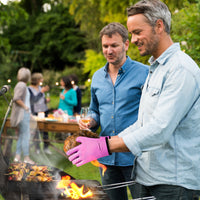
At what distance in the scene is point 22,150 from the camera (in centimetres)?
405

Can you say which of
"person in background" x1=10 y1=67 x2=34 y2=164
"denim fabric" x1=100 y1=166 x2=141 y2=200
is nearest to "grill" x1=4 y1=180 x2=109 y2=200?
"denim fabric" x1=100 y1=166 x2=141 y2=200

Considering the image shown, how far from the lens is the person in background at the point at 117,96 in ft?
8.25

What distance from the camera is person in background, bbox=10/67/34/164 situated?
3988 mm

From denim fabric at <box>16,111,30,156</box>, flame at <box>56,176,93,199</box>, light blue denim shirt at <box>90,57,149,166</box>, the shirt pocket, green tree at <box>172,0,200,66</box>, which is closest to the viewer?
the shirt pocket

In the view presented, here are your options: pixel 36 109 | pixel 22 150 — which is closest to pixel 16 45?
pixel 36 109

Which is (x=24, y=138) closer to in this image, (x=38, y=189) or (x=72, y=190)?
(x=38, y=189)

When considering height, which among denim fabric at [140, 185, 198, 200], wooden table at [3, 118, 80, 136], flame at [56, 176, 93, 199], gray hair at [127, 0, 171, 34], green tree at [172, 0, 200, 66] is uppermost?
green tree at [172, 0, 200, 66]

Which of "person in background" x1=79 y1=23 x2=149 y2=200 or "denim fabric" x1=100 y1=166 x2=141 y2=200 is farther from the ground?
"person in background" x1=79 y1=23 x2=149 y2=200

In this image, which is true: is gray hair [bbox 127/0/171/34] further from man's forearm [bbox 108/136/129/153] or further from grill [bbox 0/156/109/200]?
grill [bbox 0/156/109/200]

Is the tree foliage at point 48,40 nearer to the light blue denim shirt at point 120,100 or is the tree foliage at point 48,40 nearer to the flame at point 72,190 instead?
the light blue denim shirt at point 120,100

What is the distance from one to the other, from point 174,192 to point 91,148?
19.0 inches

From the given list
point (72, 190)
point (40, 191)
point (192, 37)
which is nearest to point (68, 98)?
point (192, 37)

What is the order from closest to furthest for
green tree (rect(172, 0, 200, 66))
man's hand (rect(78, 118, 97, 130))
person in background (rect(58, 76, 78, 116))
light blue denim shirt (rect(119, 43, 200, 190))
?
light blue denim shirt (rect(119, 43, 200, 190)) < man's hand (rect(78, 118, 97, 130)) < green tree (rect(172, 0, 200, 66)) < person in background (rect(58, 76, 78, 116))

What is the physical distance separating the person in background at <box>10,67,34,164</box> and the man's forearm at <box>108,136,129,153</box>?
71.9 inches
